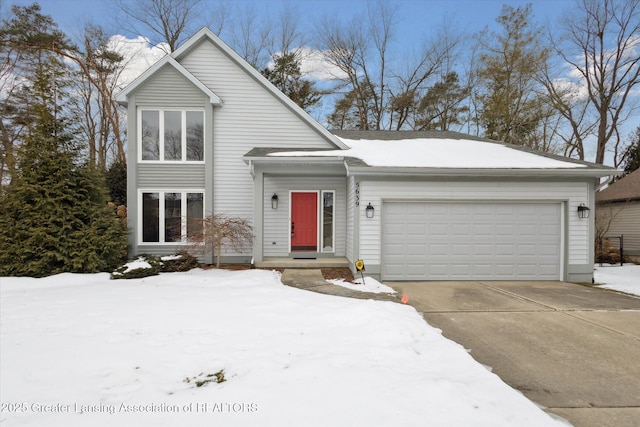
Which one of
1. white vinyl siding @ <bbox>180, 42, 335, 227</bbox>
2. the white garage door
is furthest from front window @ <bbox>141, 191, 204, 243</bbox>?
the white garage door

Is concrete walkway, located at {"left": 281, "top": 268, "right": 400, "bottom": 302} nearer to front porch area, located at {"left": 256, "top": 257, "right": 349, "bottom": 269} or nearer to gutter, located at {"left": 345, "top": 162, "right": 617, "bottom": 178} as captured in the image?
front porch area, located at {"left": 256, "top": 257, "right": 349, "bottom": 269}

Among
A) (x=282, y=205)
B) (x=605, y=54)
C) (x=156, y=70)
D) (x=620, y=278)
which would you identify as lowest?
(x=620, y=278)

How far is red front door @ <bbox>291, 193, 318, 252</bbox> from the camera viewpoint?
9.87 metres

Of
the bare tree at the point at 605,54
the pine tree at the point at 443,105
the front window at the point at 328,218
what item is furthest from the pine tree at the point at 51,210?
the bare tree at the point at 605,54

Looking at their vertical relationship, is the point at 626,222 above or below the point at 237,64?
below

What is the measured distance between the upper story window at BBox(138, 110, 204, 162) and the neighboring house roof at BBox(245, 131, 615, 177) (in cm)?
227

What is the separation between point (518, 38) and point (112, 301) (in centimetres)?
2224

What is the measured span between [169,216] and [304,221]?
4.08 meters

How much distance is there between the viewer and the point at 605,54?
17031 mm

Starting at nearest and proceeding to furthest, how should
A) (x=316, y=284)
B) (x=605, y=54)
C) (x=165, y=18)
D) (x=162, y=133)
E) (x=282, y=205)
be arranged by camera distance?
(x=316, y=284) → (x=162, y=133) → (x=282, y=205) → (x=605, y=54) → (x=165, y=18)

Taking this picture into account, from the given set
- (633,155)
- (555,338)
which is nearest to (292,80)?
(555,338)

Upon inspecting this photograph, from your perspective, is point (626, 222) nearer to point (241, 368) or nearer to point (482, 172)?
point (482, 172)

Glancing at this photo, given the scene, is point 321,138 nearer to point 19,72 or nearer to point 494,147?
point 494,147

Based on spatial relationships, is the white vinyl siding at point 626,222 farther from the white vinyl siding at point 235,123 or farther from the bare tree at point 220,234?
the bare tree at point 220,234
